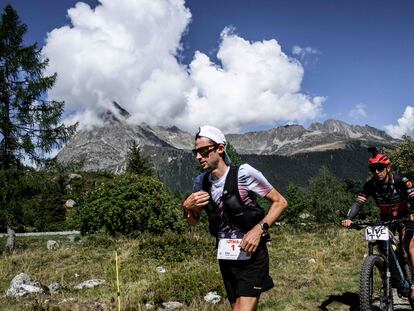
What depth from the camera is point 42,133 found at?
85.5 ft

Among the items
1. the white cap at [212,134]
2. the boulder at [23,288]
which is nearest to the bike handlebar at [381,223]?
the white cap at [212,134]

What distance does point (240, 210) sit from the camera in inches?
156

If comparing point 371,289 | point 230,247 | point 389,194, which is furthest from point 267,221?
point 389,194

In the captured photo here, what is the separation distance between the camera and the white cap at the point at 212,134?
412 cm

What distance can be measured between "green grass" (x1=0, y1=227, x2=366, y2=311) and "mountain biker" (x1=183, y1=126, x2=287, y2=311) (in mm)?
3544

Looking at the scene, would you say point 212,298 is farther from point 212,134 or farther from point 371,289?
point 212,134

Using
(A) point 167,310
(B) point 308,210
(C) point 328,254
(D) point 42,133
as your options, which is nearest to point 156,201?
(D) point 42,133

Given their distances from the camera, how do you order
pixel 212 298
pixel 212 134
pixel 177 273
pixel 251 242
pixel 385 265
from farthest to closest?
pixel 177 273 < pixel 212 298 < pixel 385 265 < pixel 212 134 < pixel 251 242

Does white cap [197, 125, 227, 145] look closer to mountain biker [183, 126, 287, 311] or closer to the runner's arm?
mountain biker [183, 126, 287, 311]

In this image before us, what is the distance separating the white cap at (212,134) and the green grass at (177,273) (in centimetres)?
400

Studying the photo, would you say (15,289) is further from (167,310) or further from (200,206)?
(200,206)

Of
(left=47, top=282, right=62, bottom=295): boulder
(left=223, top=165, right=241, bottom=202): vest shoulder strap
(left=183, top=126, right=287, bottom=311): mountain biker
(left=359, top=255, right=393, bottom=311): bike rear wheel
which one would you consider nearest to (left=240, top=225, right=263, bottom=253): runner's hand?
(left=183, top=126, right=287, bottom=311): mountain biker

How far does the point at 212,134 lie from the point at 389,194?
413 centimetres

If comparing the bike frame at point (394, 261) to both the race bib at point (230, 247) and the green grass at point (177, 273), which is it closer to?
the green grass at point (177, 273)
